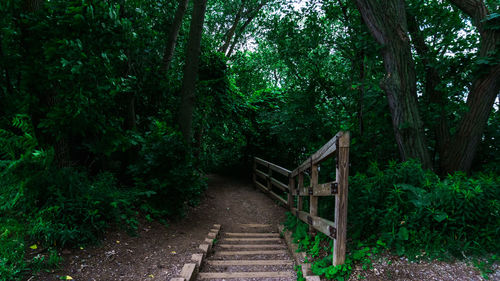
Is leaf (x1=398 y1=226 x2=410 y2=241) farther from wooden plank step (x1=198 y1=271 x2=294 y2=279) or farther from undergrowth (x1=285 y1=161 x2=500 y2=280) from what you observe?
wooden plank step (x1=198 y1=271 x2=294 y2=279)

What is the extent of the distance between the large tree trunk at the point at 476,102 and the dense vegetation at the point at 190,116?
0.05 feet

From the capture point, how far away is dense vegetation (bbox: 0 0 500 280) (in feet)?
9.16

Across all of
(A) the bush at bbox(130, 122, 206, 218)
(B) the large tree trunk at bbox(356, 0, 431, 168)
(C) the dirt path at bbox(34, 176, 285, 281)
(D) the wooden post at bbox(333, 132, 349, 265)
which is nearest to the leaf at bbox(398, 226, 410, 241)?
(D) the wooden post at bbox(333, 132, 349, 265)

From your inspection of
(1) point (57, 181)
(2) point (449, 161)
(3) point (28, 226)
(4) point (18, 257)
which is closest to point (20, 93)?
(1) point (57, 181)

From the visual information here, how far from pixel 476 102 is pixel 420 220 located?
192 cm

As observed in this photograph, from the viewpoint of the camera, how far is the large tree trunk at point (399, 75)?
3.85 metres

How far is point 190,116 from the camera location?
19.5 feet

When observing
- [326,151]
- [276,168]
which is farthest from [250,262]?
[276,168]

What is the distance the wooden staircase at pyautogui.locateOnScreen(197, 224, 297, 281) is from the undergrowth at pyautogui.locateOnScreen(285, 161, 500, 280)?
531mm

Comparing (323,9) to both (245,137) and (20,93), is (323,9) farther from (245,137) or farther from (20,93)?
(245,137)

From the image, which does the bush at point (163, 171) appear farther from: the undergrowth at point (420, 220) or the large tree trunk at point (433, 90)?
the large tree trunk at point (433, 90)

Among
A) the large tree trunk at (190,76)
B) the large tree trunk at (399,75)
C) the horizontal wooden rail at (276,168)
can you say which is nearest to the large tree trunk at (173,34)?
the large tree trunk at (190,76)

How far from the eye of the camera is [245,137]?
1123cm

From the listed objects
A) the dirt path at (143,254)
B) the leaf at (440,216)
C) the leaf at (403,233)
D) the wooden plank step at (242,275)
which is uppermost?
the leaf at (440,216)
